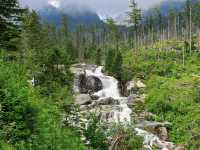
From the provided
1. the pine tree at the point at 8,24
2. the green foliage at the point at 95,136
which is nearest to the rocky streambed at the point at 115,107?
the green foliage at the point at 95,136

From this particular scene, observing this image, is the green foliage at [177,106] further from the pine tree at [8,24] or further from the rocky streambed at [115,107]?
the pine tree at [8,24]

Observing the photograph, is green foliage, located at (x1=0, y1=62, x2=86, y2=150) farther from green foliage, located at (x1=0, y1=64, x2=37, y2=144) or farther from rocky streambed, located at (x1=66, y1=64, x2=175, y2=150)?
rocky streambed, located at (x1=66, y1=64, x2=175, y2=150)

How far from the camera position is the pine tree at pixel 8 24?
87.0 ft

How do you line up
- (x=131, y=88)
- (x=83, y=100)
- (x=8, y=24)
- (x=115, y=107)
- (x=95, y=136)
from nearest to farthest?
(x=95, y=136) → (x=8, y=24) → (x=115, y=107) → (x=83, y=100) → (x=131, y=88)

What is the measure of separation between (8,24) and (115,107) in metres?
23.2

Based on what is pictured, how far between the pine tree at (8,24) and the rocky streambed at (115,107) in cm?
524

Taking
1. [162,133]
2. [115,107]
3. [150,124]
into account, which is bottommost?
[162,133]

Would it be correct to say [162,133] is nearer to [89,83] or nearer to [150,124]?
[150,124]

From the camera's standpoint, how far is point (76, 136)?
1552cm

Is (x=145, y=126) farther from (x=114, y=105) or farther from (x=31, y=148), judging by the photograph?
(x=31, y=148)

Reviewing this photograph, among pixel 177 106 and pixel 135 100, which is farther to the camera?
pixel 135 100

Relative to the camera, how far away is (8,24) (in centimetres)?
2698

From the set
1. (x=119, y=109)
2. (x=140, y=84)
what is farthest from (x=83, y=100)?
(x=140, y=84)

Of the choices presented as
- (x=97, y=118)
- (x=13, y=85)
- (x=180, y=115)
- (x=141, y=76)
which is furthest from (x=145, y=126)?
(x=141, y=76)
